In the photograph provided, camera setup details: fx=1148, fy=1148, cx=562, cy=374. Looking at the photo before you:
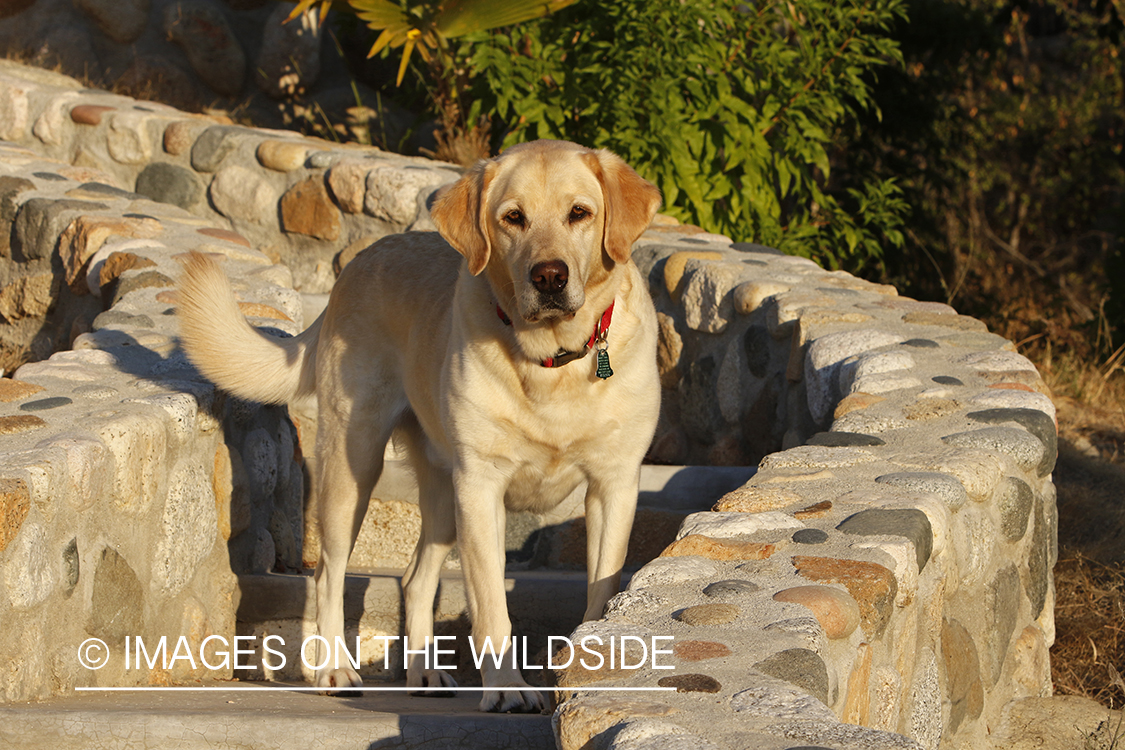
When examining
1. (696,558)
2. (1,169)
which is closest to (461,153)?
(1,169)

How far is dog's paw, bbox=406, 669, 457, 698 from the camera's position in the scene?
331cm

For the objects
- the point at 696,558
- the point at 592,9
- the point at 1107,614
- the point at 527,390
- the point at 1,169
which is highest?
the point at 592,9

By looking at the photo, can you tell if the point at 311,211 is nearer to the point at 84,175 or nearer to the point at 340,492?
the point at 84,175

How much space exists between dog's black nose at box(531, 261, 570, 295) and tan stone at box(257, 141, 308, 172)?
3.73 meters

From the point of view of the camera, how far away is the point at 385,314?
11.3 ft

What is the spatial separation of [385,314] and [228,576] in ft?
3.33

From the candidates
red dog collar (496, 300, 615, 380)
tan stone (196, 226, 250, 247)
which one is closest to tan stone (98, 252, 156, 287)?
tan stone (196, 226, 250, 247)

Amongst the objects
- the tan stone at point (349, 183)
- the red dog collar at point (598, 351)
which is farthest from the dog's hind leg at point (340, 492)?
the tan stone at point (349, 183)

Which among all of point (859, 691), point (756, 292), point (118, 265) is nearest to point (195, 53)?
point (118, 265)

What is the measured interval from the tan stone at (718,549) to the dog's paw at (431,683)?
3.50 feet

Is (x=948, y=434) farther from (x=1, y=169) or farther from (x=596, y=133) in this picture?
(x=1, y=169)

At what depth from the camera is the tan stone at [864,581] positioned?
90.7 inches

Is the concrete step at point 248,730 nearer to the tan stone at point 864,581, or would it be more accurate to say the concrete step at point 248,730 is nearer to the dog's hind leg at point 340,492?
the tan stone at point 864,581

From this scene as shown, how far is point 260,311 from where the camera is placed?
4.32 meters
